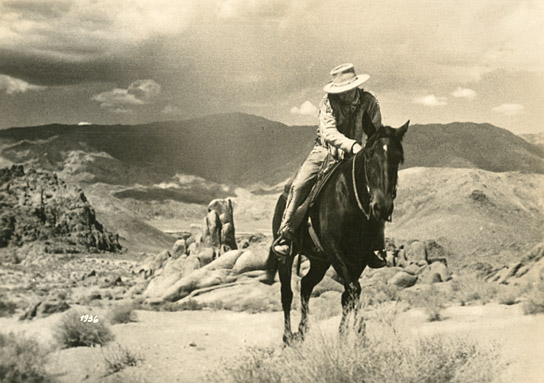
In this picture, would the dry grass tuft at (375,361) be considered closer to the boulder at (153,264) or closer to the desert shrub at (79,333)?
the desert shrub at (79,333)

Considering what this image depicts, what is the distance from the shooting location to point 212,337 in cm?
863

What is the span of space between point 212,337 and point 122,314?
1.20 metres

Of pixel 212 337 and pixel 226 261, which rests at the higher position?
pixel 226 261

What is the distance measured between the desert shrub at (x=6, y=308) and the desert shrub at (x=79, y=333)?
0.68 meters

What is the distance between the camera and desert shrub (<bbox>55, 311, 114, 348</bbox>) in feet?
27.5

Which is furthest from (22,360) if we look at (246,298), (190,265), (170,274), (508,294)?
(508,294)

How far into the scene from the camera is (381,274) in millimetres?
10555

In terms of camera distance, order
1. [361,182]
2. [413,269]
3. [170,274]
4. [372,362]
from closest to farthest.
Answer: [372,362] < [361,182] < [170,274] < [413,269]

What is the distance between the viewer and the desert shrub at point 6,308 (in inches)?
338

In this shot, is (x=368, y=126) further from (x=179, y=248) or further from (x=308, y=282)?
(x=179, y=248)

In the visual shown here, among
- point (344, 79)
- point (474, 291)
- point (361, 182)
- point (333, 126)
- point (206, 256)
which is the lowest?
point (474, 291)

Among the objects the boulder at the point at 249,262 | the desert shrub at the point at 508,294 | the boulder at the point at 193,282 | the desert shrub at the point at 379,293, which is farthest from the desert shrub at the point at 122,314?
the desert shrub at the point at 508,294

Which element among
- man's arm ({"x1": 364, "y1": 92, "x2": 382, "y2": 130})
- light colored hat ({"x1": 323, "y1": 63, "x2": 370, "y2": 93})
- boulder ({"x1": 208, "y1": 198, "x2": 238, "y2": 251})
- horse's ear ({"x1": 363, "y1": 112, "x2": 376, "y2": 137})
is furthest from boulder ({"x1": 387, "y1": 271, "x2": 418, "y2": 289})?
horse's ear ({"x1": 363, "y1": 112, "x2": 376, "y2": 137})

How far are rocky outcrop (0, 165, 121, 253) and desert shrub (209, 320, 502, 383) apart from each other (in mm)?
3685
